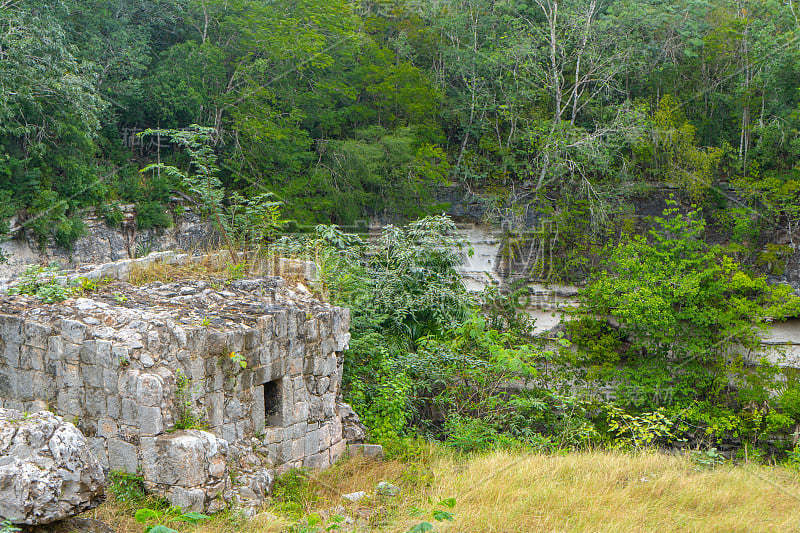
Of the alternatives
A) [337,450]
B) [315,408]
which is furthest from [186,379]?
[337,450]

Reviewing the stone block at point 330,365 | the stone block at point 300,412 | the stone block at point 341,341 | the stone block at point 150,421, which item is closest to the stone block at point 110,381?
the stone block at point 150,421

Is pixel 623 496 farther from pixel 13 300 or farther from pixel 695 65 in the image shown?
pixel 695 65

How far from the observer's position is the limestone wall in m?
5.27

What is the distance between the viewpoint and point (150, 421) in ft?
16.9

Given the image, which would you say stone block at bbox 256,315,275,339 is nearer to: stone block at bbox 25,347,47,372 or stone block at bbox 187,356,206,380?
stone block at bbox 187,356,206,380

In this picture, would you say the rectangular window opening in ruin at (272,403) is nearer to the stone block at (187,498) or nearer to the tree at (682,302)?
the stone block at (187,498)

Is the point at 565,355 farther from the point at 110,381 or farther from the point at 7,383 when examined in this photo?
the point at 7,383

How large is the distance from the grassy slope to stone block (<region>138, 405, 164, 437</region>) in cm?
56

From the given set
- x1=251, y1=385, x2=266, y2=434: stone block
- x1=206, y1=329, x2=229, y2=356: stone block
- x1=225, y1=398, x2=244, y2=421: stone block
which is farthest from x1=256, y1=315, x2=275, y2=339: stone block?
x1=225, y1=398, x2=244, y2=421: stone block

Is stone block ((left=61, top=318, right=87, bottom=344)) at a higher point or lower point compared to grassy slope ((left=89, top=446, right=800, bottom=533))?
Result: higher

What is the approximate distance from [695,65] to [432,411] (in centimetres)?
1821

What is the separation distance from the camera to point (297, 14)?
19438 millimetres

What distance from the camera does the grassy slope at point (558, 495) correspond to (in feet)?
15.6

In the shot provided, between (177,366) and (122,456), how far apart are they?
0.80m
